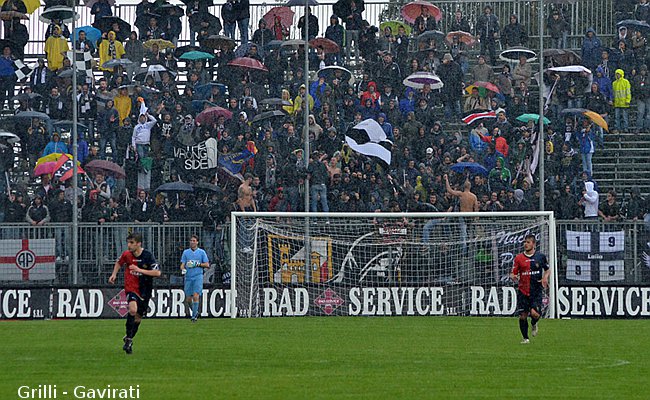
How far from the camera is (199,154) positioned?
29.8 metres

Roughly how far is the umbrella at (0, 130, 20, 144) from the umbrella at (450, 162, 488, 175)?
10.7 meters

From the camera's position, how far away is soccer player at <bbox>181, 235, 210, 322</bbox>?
2712cm

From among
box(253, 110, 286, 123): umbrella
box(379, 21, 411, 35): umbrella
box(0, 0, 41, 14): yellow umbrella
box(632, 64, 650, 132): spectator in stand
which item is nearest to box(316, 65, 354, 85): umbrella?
box(253, 110, 286, 123): umbrella

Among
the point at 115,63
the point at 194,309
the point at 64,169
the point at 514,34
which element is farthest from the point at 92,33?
the point at 514,34

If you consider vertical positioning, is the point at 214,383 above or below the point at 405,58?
below

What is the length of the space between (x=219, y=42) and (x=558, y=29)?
9.05 meters

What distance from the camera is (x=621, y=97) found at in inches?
1227

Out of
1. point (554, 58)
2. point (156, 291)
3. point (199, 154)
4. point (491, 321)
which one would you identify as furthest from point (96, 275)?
point (554, 58)

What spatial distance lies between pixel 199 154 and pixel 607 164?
1054cm

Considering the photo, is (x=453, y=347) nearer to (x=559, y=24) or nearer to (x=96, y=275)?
(x=96, y=275)

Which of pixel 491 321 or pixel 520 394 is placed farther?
pixel 491 321

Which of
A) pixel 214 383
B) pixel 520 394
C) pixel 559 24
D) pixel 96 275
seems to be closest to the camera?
pixel 520 394

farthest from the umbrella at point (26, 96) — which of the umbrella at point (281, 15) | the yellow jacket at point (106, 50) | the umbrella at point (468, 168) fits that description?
the umbrella at point (468, 168)

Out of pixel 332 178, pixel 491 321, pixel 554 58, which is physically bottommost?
pixel 491 321
